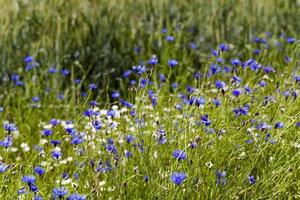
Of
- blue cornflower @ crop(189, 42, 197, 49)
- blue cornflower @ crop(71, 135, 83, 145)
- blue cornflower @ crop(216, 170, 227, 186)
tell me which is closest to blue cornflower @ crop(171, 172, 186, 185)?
blue cornflower @ crop(216, 170, 227, 186)

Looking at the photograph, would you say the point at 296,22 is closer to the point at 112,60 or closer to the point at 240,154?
the point at 112,60

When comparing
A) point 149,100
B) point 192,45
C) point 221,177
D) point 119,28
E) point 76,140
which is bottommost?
point 221,177

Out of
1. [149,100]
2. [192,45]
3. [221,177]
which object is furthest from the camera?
[192,45]

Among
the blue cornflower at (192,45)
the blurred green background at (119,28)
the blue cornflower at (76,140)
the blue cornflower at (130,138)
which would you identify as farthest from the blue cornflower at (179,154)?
the blue cornflower at (192,45)

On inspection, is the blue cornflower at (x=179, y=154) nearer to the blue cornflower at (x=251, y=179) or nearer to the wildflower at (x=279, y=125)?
the blue cornflower at (x=251, y=179)

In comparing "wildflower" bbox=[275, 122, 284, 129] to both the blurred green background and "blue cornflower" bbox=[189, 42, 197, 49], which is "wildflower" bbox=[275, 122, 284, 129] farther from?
"blue cornflower" bbox=[189, 42, 197, 49]

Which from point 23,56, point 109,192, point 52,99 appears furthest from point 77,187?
point 23,56

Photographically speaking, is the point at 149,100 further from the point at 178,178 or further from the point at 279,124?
the point at 178,178

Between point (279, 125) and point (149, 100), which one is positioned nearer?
point (279, 125)

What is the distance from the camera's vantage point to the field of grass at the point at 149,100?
2748mm

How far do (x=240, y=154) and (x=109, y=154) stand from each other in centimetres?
60

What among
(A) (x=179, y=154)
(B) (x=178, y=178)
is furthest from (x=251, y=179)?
(B) (x=178, y=178)

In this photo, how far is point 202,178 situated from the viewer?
2.66 metres

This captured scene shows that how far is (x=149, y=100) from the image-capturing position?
3.31 m
